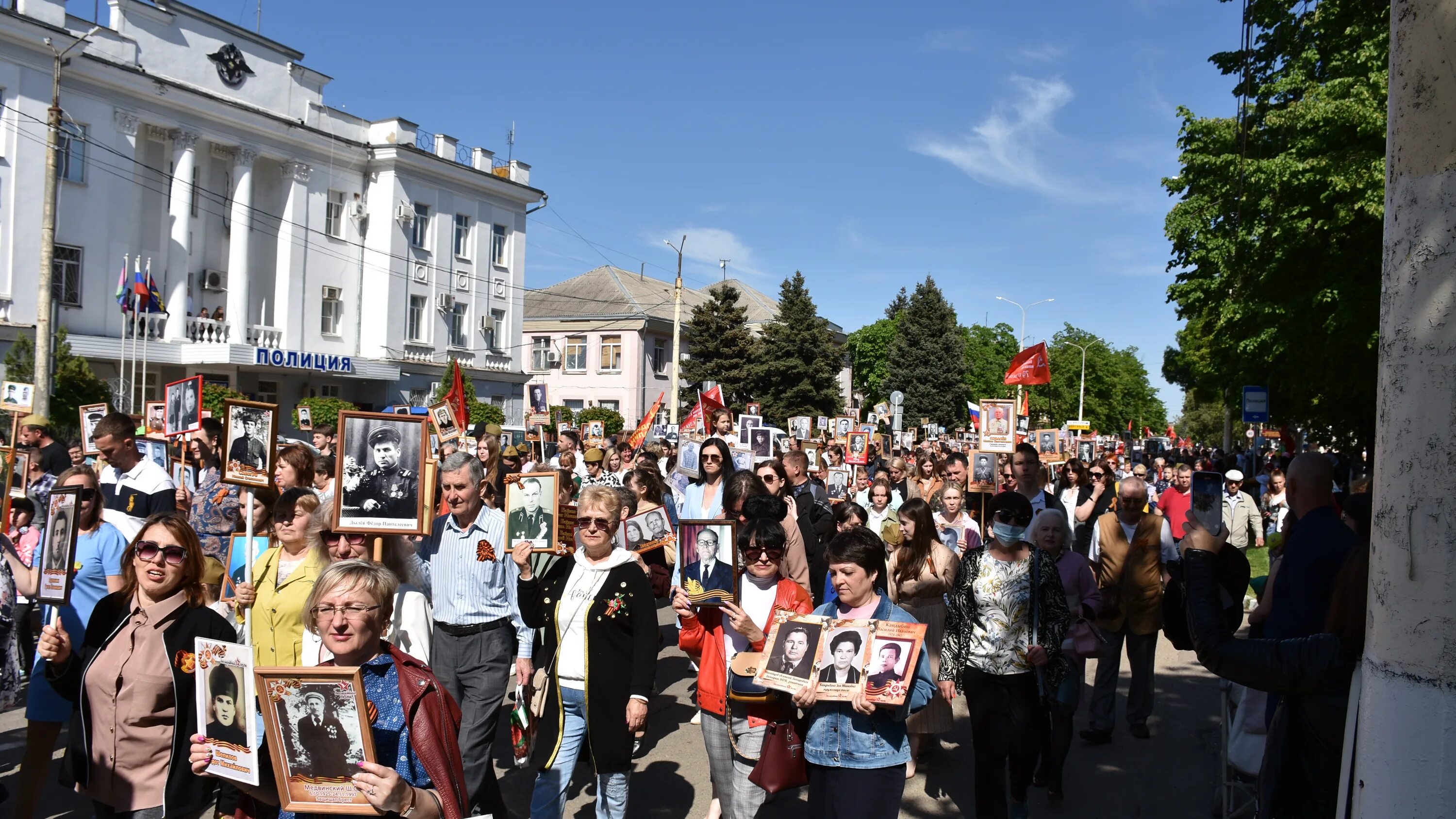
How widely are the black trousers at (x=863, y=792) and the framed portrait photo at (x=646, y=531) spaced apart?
241 centimetres

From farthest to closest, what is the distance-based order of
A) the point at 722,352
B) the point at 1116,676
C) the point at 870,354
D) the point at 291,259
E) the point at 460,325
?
the point at 870,354 → the point at 722,352 → the point at 460,325 → the point at 291,259 → the point at 1116,676

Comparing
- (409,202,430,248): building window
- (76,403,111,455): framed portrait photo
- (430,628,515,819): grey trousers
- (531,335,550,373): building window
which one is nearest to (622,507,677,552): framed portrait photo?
(430,628,515,819): grey trousers

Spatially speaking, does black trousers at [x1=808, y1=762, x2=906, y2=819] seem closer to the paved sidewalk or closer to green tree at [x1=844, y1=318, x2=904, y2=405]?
the paved sidewalk

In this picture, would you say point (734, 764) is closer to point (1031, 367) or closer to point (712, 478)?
point (712, 478)

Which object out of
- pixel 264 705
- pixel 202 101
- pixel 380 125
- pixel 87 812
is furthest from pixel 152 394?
pixel 264 705

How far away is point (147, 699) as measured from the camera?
3.97 m

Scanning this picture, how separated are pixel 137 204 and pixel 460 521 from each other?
32.5 m

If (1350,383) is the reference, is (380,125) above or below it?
above

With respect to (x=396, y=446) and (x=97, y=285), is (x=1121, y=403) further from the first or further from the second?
(x=396, y=446)

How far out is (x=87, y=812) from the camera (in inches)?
226

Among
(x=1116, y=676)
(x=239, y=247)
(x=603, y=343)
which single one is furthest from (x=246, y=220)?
(x=1116, y=676)

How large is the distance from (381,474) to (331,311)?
3754 centimetres

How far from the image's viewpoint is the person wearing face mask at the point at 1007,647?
18.1 feet

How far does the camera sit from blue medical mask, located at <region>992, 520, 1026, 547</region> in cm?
566
